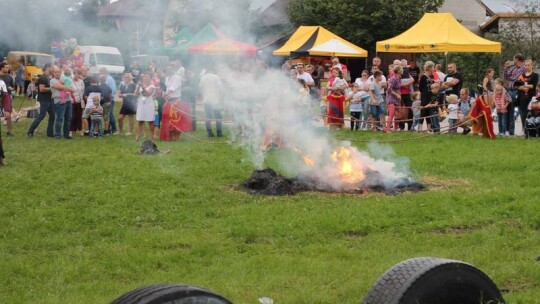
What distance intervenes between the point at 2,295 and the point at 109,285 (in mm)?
1068

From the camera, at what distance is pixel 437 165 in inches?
613

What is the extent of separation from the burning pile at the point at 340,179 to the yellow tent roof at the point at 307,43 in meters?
14.2

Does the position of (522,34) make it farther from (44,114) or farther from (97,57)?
(44,114)

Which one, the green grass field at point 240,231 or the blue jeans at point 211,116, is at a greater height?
the blue jeans at point 211,116

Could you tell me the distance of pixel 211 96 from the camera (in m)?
20.4

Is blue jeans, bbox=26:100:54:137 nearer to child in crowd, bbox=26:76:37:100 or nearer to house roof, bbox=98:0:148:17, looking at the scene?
child in crowd, bbox=26:76:37:100

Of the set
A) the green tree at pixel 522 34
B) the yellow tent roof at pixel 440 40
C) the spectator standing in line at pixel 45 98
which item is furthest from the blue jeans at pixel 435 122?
the green tree at pixel 522 34

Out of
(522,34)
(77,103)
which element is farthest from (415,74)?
(522,34)

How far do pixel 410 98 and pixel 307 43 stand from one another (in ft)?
25.2

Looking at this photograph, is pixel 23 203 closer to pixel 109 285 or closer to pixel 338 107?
pixel 109 285

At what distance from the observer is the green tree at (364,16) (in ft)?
141

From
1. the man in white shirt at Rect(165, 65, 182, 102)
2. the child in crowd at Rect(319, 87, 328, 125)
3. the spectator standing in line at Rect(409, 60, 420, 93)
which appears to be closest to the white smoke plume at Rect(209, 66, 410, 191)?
the man in white shirt at Rect(165, 65, 182, 102)

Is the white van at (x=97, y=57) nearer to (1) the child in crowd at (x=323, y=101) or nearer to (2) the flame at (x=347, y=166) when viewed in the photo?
(1) the child in crowd at (x=323, y=101)

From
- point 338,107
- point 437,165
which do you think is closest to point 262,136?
point 437,165
